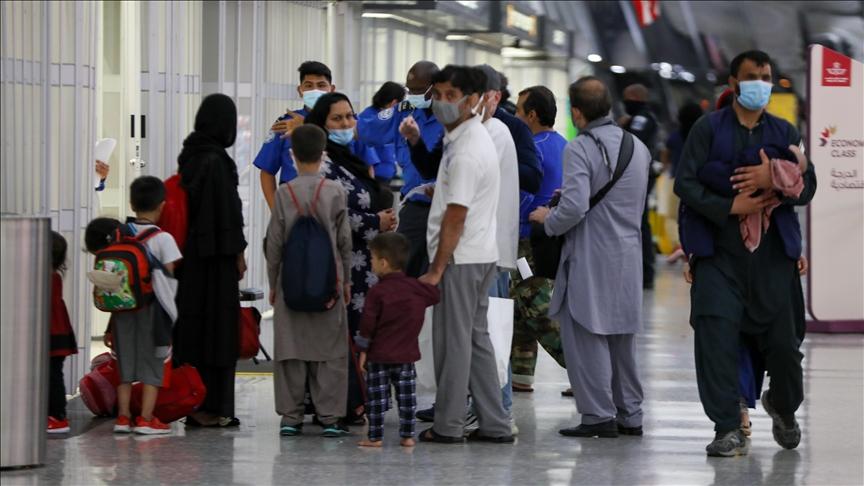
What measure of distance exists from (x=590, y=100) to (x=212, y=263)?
2006 millimetres

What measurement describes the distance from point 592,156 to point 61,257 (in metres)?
2.54

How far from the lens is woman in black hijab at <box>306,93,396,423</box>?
8.57m

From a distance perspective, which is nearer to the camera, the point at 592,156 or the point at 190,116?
the point at 592,156

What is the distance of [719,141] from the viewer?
775 centimetres

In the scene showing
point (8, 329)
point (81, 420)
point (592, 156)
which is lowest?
point (81, 420)

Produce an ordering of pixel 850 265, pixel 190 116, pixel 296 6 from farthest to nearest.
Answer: pixel 296 6
pixel 850 265
pixel 190 116

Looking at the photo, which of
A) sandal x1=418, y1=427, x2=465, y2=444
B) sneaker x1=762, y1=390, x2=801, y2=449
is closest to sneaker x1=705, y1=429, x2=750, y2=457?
sneaker x1=762, y1=390, x2=801, y2=449

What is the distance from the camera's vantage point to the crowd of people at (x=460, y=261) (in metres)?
7.71

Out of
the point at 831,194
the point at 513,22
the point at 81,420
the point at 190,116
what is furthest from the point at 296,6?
the point at 513,22

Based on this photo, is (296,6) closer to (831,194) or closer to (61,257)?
(831,194)

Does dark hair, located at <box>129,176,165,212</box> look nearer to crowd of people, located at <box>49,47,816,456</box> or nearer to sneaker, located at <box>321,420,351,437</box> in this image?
crowd of people, located at <box>49,47,816,456</box>

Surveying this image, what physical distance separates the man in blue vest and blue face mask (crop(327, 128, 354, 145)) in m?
1.70

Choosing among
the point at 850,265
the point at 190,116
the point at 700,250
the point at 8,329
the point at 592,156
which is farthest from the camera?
the point at 850,265

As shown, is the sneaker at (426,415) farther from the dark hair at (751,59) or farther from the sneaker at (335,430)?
the dark hair at (751,59)
